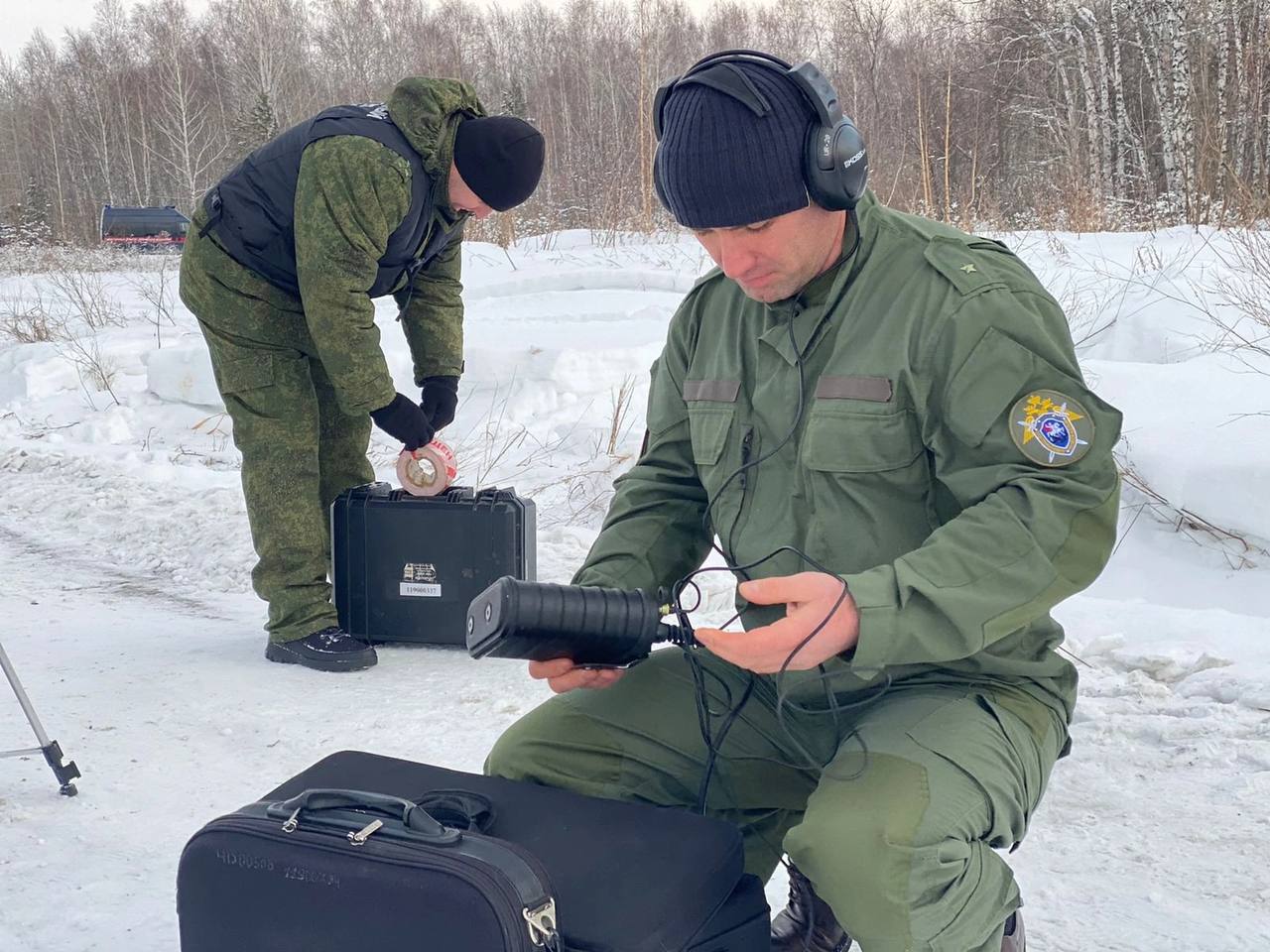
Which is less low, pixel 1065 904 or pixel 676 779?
pixel 676 779

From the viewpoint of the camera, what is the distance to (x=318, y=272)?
3.41 meters

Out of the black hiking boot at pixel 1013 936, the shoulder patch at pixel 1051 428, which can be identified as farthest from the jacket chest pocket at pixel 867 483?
the black hiking boot at pixel 1013 936

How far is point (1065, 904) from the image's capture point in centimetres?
225

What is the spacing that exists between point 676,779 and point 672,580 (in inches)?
13.7

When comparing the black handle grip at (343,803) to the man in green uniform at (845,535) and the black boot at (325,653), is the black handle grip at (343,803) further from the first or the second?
the black boot at (325,653)

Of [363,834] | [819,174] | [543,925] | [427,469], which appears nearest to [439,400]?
[427,469]

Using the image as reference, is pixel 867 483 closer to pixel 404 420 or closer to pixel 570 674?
pixel 570 674

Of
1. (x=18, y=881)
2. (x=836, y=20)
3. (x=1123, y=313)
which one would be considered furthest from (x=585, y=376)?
(x=836, y=20)

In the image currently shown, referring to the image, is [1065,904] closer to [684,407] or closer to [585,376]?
[684,407]

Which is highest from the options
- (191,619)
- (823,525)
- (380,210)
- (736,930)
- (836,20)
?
(836,20)

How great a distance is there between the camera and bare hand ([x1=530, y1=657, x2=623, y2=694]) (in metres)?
1.85

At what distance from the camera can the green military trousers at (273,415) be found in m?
3.66

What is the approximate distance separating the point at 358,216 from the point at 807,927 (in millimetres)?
2281

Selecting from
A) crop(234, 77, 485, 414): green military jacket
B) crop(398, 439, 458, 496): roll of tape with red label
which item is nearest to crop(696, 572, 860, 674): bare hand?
crop(234, 77, 485, 414): green military jacket
